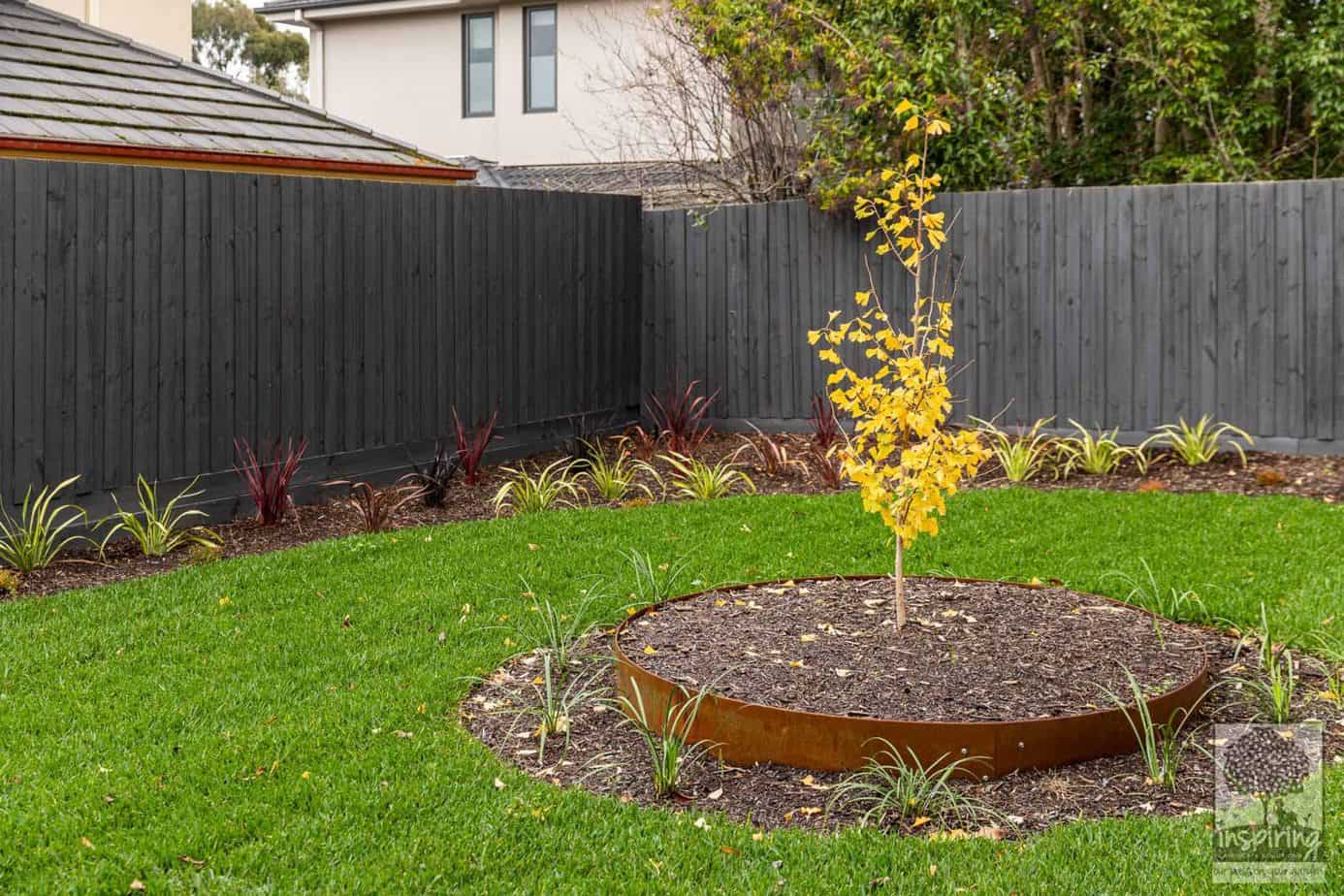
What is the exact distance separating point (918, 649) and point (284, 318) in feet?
17.2

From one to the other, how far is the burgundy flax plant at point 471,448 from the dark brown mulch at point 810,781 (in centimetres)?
445

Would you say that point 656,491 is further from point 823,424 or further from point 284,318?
point 284,318

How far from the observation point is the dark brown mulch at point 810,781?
12.7 feet

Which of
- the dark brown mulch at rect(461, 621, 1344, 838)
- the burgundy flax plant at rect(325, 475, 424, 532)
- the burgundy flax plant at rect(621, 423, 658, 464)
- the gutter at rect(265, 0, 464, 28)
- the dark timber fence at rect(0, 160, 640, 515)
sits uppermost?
the gutter at rect(265, 0, 464, 28)

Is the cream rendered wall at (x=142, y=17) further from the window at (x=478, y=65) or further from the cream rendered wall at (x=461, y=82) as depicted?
the window at (x=478, y=65)

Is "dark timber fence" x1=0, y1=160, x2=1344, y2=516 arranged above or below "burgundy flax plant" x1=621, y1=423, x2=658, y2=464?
above

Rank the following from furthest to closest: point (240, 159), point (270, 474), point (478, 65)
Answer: point (478, 65), point (240, 159), point (270, 474)

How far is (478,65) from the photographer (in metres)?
20.1

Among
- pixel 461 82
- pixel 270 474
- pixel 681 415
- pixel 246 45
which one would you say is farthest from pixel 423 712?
pixel 246 45

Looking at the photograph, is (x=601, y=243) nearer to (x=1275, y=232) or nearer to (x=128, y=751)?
(x=1275, y=232)

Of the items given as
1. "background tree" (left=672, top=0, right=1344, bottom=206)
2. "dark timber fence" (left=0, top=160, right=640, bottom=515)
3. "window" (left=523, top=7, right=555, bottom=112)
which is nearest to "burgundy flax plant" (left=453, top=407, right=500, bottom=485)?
"dark timber fence" (left=0, top=160, right=640, bottom=515)

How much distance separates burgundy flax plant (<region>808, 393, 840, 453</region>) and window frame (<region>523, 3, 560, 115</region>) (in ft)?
32.1

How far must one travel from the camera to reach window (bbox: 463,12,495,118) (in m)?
20.0

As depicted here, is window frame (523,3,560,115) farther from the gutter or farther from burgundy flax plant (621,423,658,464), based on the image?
burgundy flax plant (621,423,658,464)
